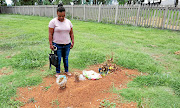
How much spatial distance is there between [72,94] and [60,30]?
135cm

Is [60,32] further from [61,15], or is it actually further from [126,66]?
[126,66]

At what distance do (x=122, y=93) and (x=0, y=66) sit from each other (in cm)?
333

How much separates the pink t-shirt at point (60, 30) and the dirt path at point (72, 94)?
0.94 metres

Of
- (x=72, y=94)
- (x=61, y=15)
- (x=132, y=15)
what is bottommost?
(x=72, y=94)

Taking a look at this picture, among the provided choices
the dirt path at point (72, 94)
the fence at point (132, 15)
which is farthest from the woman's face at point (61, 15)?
the fence at point (132, 15)

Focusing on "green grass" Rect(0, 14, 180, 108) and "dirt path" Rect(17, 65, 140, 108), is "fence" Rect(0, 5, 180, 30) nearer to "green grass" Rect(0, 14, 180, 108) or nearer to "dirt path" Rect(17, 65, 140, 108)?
"green grass" Rect(0, 14, 180, 108)

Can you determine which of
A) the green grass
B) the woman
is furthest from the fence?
the woman

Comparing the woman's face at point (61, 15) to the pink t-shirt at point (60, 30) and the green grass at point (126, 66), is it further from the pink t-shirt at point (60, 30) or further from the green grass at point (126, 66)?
the green grass at point (126, 66)

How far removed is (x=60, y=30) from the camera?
2.98 m

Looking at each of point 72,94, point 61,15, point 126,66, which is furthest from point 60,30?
point 126,66

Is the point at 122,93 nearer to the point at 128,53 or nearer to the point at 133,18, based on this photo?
the point at 128,53

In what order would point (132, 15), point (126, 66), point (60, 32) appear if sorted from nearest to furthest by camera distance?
point (60, 32)
point (126, 66)
point (132, 15)

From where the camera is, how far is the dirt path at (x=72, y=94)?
2469mm

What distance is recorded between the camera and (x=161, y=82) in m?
3.10
